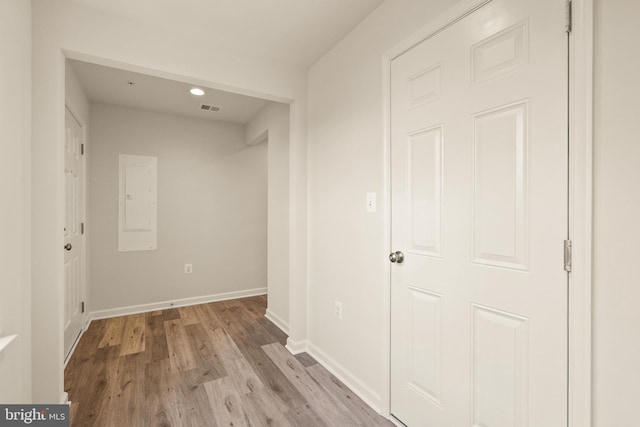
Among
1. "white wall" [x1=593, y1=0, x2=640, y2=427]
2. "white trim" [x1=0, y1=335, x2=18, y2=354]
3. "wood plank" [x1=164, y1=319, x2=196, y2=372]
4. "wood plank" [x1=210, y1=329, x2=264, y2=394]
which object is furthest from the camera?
"wood plank" [x1=164, y1=319, x2=196, y2=372]

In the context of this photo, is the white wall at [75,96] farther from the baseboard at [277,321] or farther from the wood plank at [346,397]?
the wood plank at [346,397]

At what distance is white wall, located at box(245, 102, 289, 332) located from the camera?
10.1 feet

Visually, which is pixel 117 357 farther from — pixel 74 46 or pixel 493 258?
pixel 493 258

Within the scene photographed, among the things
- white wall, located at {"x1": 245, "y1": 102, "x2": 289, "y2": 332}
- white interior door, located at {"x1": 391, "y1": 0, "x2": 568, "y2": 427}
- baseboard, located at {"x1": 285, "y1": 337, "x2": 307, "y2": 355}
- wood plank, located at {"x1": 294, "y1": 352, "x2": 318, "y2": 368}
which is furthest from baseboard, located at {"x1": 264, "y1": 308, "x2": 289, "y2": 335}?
white interior door, located at {"x1": 391, "y1": 0, "x2": 568, "y2": 427}

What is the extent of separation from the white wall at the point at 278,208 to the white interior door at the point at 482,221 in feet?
5.16

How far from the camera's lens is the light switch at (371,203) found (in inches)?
73.8

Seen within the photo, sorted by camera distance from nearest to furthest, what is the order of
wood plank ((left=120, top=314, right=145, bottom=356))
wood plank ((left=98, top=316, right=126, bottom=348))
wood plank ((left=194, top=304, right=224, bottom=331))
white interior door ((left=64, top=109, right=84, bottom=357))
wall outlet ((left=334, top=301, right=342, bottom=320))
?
wall outlet ((left=334, top=301, right=342, bottom=320))
white interior door ((left=64, top=109, right=84, bottom=357))
wood plank ((left=120, top=314, right=145, bottom=356))
wood plank ((left=98, top=316, right=126, bottom=348))
wood plank ((left=194, top=304, right=224, bottom=331))

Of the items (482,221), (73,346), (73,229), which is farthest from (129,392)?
(482,221)

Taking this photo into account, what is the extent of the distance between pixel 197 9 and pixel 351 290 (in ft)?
6.85

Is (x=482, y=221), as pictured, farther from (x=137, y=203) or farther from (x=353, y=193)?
(x=137, y=203)

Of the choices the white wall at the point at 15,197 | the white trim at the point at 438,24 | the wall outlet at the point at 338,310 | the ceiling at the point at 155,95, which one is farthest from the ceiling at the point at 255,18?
the wall outlet at the point at 338,310

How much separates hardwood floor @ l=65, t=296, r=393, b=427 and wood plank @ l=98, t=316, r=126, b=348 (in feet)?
0.03

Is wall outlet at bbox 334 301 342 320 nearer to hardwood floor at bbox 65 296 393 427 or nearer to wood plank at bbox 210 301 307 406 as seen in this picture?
hardwood floor at bbox 65 296 393 427

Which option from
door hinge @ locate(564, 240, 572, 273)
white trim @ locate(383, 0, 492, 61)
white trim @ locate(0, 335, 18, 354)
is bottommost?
white trim @ locate(0, 335, 18, 354)
